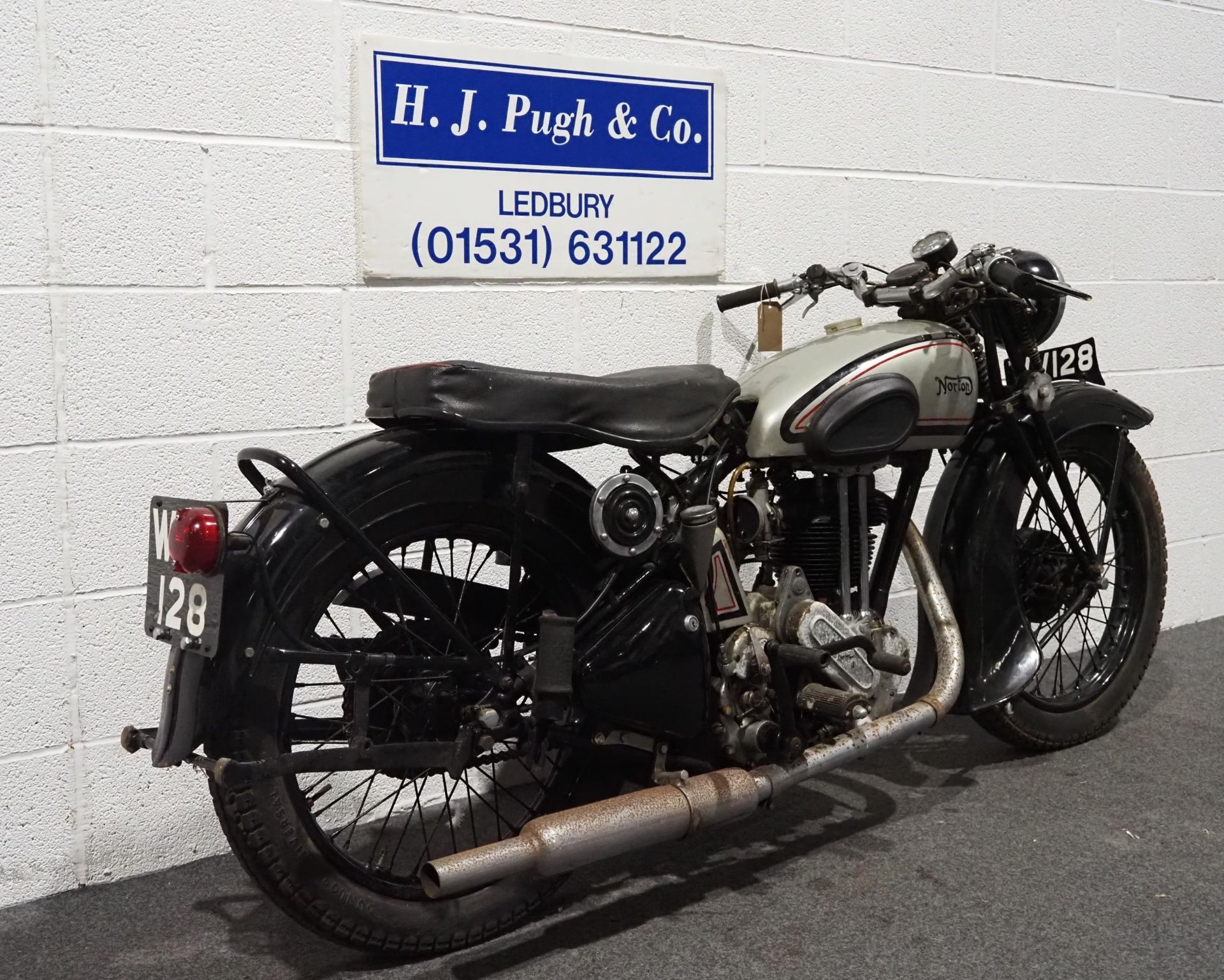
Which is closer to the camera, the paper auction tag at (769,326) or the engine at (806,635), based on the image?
the engine at (806,635)

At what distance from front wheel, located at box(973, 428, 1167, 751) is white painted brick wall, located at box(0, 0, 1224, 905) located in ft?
2.50

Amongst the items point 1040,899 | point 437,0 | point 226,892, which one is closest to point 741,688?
point 1040,899

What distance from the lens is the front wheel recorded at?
9.49 ft

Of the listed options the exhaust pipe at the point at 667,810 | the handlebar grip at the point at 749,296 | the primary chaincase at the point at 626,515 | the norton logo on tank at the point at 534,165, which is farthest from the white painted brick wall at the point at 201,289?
the exhaust pipe at the point at 667,810

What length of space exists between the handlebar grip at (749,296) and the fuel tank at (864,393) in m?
0.19

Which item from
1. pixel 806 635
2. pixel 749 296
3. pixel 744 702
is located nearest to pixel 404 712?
pixel 744 702

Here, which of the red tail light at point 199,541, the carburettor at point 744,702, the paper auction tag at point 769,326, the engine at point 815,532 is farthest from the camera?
the paper auction tag at point 769,326

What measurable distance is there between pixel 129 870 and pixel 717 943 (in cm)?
117

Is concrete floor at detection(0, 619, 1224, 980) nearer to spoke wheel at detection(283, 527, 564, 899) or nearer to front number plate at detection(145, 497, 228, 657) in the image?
Result: spoke wheel at detection(283, 527, 564, 899)

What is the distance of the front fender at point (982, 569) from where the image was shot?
2.72 meters

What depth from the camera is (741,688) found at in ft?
7.61

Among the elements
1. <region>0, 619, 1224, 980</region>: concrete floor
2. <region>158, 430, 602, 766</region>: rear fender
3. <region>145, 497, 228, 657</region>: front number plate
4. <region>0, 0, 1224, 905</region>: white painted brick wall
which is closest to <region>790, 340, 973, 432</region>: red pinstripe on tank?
<region>158, 430, 602, 766</region>: rear fender

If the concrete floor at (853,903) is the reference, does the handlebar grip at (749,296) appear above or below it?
above

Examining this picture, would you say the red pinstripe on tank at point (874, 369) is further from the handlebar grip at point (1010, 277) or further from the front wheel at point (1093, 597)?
the front wheel at point (1093, 597)
